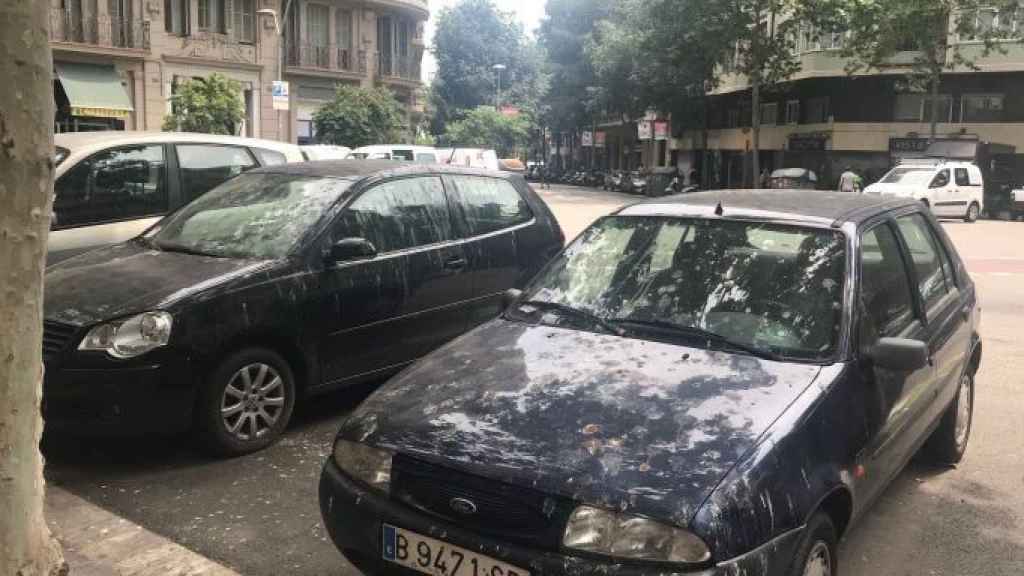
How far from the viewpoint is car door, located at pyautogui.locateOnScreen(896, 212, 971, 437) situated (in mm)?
4137

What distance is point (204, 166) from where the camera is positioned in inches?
292

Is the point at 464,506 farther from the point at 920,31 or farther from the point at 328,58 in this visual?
the point at 328,58

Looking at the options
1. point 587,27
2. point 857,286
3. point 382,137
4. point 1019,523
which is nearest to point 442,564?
point 857,286

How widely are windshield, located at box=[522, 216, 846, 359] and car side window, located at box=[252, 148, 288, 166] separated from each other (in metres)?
4.51

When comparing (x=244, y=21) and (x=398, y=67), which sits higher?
(x=244, y=21)

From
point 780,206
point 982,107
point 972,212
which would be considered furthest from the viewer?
point 982,107

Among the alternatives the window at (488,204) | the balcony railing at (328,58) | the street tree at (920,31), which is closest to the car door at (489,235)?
the window at (488,204)

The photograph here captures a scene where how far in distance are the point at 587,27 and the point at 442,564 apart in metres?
55.6

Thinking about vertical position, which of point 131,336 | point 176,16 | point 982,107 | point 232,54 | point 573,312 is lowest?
point 131,336

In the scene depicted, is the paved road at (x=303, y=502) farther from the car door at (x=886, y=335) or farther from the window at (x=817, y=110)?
the window at (x=817, y=110)

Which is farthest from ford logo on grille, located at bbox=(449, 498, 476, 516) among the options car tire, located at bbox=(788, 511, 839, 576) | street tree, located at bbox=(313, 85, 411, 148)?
street tree, located at bbox=(313, 85, 411, 148)

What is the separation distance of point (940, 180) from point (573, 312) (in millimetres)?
25571

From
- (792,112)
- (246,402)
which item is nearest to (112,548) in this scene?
(246,402)

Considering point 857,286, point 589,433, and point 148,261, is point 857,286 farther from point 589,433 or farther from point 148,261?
point 148,261
